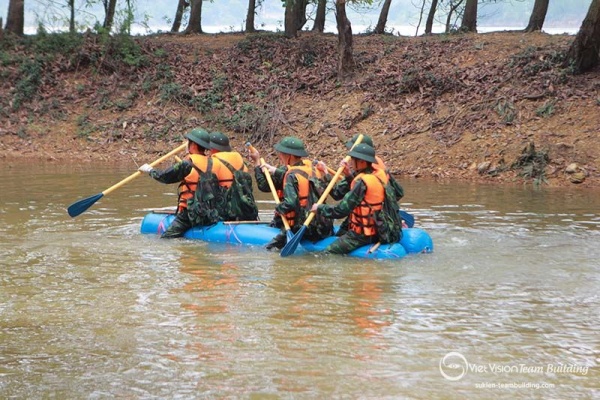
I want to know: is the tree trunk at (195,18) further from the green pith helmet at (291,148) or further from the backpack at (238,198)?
the green pith helmet at (291,148)

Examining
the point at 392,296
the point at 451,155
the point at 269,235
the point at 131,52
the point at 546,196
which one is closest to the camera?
the point at 392,296

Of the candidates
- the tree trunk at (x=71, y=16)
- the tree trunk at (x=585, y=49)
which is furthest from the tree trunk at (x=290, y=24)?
the tree trunk at (x=585, y=49)

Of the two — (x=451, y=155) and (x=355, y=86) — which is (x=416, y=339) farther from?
(x=355, y=86)

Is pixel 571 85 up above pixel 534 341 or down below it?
above

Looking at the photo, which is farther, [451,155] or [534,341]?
[451,155]

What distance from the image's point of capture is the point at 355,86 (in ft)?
63.5

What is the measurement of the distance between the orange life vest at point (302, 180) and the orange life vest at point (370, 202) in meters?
0.74

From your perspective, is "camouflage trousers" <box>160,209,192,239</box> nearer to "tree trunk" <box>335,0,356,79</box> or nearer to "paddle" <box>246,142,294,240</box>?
"paddle" <box>246,142,294,240</box>

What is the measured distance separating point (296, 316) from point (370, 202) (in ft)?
7.25

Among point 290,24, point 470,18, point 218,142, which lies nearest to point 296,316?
point 218,142

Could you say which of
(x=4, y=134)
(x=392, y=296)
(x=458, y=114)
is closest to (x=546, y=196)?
(x=458, y=114)

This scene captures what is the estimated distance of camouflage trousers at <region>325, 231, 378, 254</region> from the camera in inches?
344

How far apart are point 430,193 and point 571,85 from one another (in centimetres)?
504

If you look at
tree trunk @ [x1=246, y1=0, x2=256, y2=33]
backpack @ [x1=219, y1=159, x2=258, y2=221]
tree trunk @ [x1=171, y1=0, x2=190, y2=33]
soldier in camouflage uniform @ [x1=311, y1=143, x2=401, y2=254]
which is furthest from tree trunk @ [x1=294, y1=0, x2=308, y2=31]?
soldier in camouflage uniform @ [x1=311, y1=143, x2=401, y2=254]
